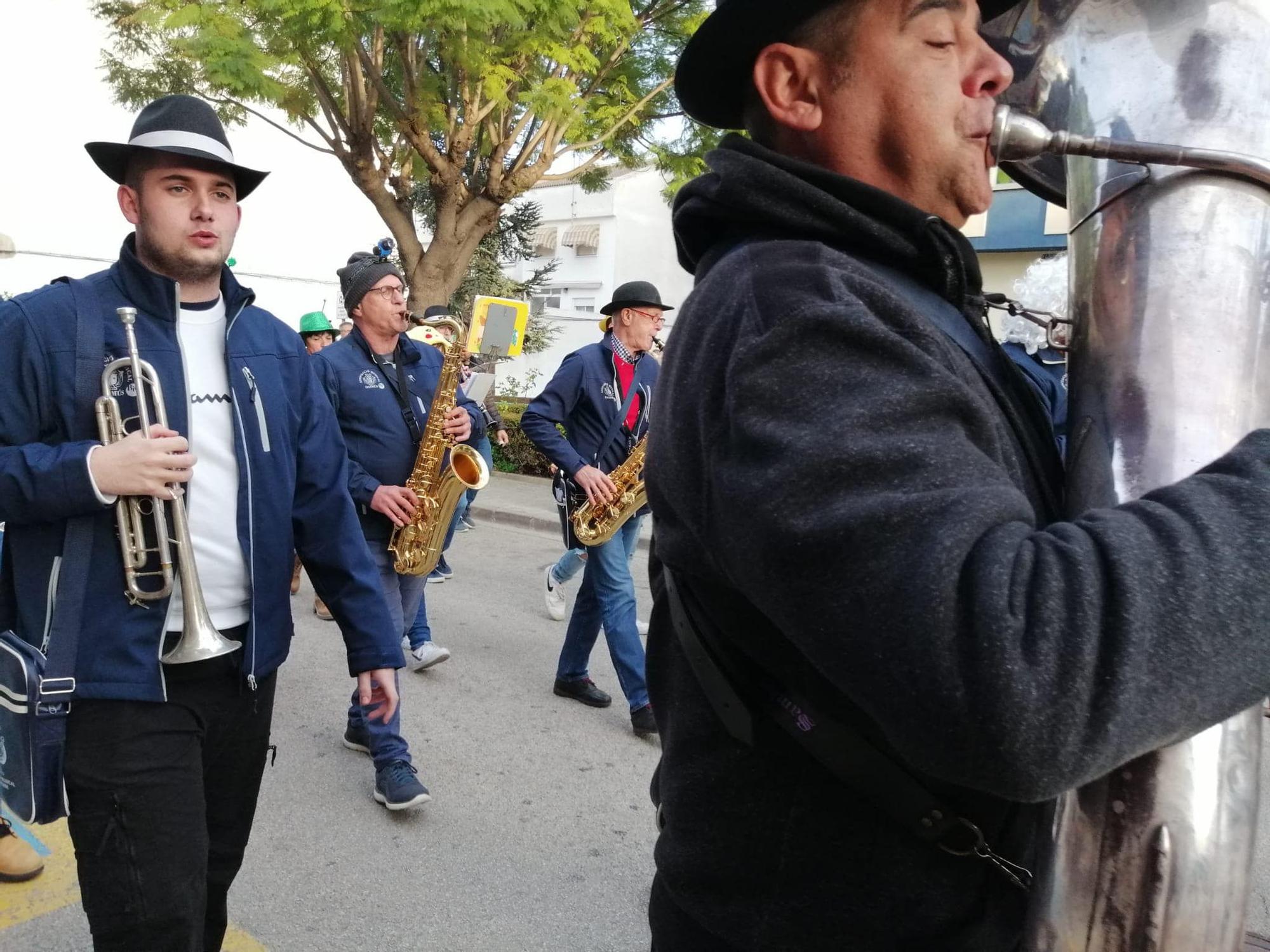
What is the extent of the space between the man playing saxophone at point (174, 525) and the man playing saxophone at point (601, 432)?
2.54m

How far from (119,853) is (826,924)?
1.55m

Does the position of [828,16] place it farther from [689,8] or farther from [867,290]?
[689,8]

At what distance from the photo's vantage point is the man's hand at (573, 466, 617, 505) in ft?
17.1

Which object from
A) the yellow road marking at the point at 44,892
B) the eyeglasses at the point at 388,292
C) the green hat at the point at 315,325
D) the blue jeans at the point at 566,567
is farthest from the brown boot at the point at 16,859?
the green hat at the point at 315,325

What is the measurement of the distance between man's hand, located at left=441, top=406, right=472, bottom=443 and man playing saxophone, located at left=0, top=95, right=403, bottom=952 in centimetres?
232

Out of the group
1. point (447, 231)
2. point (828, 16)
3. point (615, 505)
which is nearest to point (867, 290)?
point (828, 16)

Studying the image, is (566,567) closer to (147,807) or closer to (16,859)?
(16,859)

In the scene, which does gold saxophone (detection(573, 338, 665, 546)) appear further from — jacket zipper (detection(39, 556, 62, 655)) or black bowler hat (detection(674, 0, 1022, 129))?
black bowler hat (detection(674, 0, 1022, 129))

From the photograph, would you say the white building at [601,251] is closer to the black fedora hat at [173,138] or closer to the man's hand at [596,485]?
the man's hand at [596,485]

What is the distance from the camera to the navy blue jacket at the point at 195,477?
6.80 feet

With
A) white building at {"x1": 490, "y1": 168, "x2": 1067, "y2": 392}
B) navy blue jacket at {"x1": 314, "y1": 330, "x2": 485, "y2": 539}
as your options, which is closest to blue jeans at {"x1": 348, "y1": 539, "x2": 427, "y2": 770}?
navy blue jacket at {"x1": 314, "y1": 330, "x2": 485, "y2": 539}

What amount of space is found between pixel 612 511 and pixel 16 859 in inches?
116

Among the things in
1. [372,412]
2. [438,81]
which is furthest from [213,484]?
[438,81]

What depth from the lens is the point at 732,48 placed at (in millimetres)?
1252
